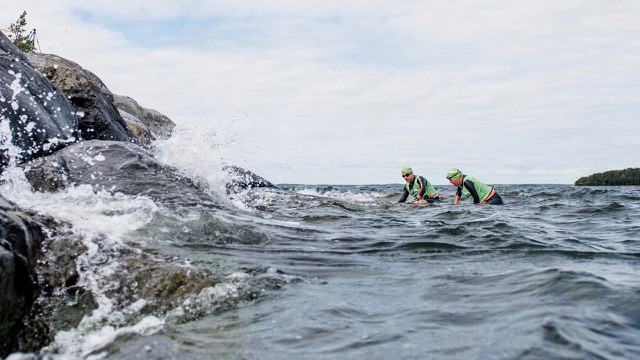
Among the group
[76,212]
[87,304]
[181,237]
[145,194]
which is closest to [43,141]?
[145,194]

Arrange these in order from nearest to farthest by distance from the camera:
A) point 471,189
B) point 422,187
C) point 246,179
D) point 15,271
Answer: point 15,271, point 471,189, point 422,187, point 246,179

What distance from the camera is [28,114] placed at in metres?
11.1

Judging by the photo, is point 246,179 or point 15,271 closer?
point 15,271

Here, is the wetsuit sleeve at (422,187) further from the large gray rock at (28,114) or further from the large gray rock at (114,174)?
the large gray rock at (28,114)

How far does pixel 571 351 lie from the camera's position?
135 inches

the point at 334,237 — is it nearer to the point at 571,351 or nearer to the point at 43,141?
the point at 571,351

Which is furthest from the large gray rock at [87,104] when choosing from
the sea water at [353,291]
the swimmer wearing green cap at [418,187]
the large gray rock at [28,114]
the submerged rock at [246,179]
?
the swimmer wearing green cap at [418,187]

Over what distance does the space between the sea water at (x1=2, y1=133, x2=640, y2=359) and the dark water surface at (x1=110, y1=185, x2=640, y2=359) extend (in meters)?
0.01

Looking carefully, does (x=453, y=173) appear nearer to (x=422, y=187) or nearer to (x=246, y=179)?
(x=422, y=187)

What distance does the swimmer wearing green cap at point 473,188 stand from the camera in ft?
55.6

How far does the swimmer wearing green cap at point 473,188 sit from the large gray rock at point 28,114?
34.2 ft

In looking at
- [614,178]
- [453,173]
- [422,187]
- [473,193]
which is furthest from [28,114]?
[614,178]

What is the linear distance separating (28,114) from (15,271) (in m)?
7.80

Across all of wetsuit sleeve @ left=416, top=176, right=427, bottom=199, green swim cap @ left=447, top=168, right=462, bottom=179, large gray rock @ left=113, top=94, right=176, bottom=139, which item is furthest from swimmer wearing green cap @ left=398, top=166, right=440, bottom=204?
large gray rock @ left=113, top=94, right=176, bottom=139
